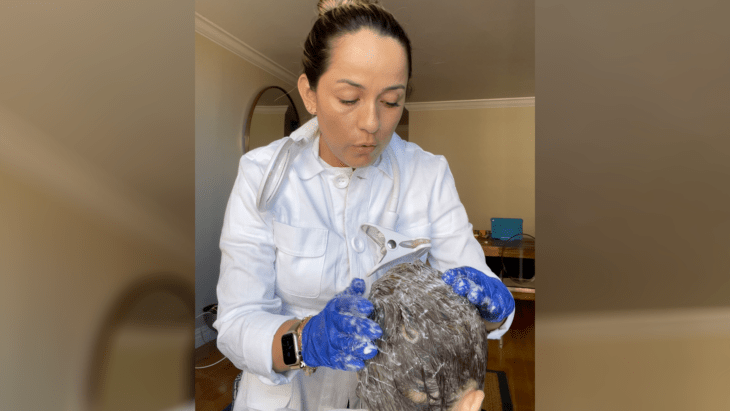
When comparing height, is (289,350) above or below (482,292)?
below

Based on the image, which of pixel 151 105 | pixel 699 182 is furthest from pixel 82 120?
pixel 699 182

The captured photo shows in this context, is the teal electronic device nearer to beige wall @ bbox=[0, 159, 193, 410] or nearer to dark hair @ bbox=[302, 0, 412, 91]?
dark hair @ bbox=[302, 0, 412, 91]

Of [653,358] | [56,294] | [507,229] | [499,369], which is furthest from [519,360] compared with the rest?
[56,294]

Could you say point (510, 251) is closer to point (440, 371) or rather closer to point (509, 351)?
point (509, 351)

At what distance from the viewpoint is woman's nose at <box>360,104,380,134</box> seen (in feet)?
2.60

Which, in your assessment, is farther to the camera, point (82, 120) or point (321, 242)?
point (321, 242)

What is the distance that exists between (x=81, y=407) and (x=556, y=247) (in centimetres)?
109

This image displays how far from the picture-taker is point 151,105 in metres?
0.85

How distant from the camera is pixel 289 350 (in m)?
0.76

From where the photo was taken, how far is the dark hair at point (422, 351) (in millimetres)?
690

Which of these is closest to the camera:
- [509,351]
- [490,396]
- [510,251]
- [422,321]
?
[422,321]

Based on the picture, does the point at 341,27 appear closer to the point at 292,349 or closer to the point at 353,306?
the point at 353,306

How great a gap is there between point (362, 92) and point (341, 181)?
26cm

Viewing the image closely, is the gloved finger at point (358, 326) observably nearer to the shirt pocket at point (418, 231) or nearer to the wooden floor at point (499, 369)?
the shirt pocket at point (418, 231)
